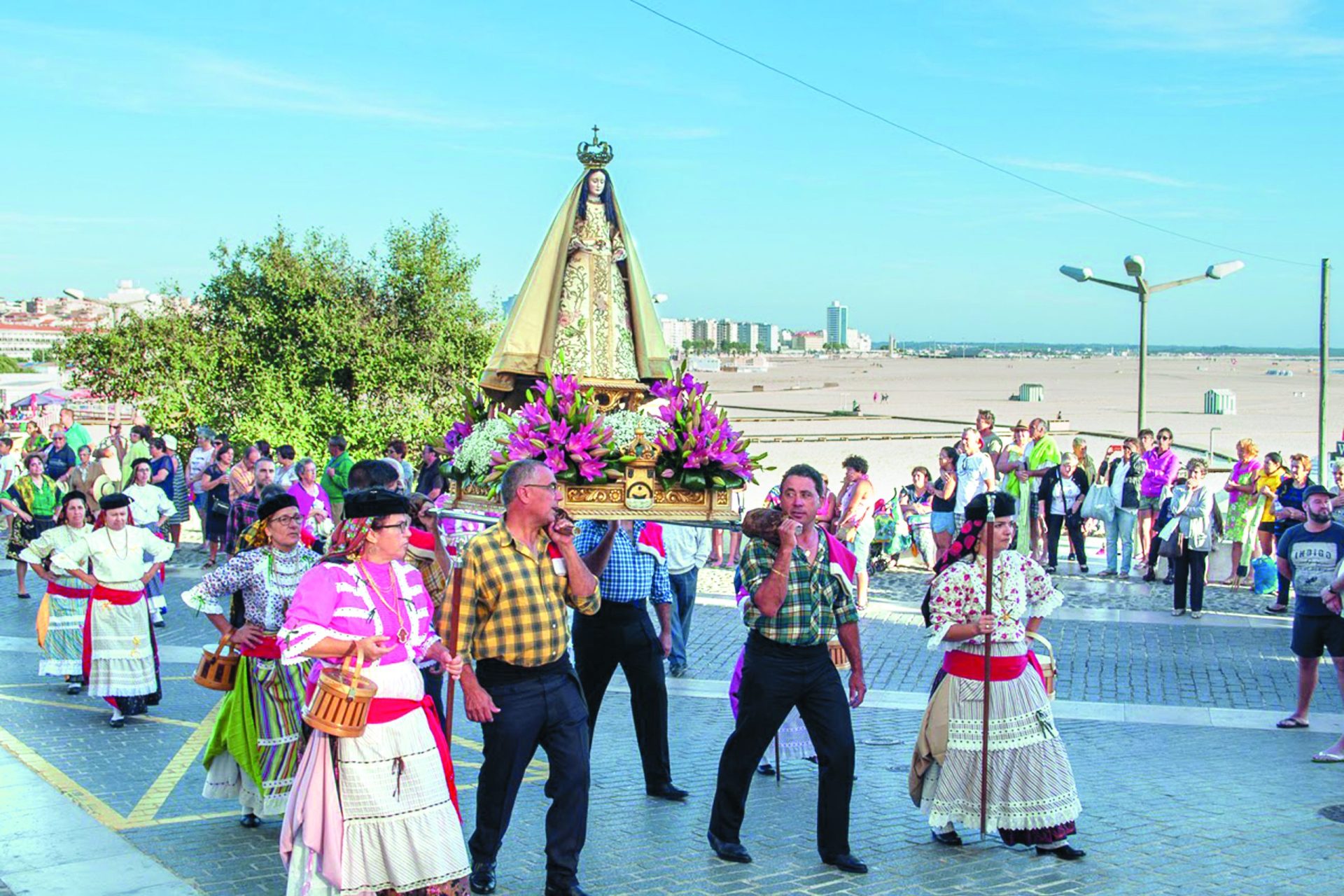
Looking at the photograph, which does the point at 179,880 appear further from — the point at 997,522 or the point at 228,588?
the point at 997,522

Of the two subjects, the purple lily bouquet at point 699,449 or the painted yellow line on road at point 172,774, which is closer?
the purple lily bouquet at point 699,449

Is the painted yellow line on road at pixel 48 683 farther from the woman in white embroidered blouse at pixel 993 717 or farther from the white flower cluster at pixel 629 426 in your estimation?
the woman in white embroidered blouse at pixel 993 717

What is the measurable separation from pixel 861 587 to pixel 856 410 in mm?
45455

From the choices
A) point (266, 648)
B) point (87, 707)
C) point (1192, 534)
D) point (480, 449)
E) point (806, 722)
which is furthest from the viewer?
point (1192, 534)

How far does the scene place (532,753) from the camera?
6152 millimetres

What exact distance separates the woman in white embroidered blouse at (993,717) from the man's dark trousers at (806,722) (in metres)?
0.58

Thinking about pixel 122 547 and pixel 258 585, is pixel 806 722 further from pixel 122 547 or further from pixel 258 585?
pixel 122 547

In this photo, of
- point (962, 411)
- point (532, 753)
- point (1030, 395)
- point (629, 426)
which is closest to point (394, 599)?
point (532, 753)

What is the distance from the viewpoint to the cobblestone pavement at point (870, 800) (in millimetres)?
6453

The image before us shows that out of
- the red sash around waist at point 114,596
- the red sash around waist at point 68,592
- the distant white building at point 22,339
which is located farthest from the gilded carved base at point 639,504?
the distant white building at point 22,339

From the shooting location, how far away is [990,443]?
59.9ft

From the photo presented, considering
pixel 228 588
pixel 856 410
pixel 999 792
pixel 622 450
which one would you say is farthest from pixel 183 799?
pixel 856 410

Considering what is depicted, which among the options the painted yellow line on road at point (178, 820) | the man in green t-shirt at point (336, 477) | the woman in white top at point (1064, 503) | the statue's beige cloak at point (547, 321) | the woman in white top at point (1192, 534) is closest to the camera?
the painted yellow line on road at point (178, 820)

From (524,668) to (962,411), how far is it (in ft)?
209
